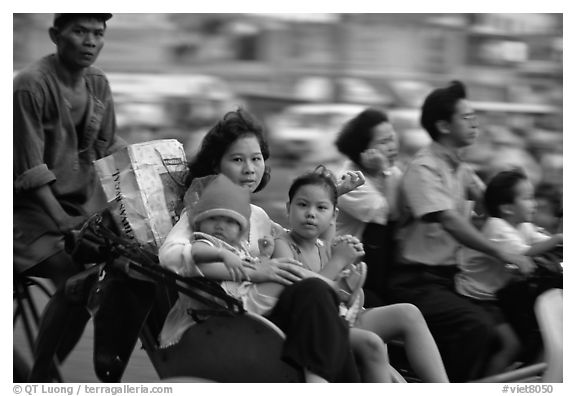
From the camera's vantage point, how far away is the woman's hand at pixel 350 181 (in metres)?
4.12

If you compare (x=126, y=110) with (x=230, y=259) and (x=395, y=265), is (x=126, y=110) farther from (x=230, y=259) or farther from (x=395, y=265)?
(x=230, y=259)

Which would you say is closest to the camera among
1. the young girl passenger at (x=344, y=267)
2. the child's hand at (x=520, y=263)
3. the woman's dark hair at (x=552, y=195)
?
the young girl passenger at (x=344, y=267)

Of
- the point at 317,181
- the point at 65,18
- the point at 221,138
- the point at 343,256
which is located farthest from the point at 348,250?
the point at 65,18

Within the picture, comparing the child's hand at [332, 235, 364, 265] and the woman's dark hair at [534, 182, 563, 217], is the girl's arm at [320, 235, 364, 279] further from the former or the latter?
the woman's dark hair at [534, 182, 563, 217]

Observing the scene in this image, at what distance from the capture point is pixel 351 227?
4.34 m

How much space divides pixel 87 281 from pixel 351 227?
112 cm

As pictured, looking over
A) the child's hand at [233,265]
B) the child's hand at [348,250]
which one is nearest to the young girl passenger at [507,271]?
the child's hand at [348,250]

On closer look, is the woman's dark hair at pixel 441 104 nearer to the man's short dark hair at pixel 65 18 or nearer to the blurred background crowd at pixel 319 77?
the blurred background crowd at pixel 319 77

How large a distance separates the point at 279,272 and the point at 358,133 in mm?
978

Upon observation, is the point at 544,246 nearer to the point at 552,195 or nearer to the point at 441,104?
the point at 441,104

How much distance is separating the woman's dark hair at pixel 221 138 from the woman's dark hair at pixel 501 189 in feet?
3.32

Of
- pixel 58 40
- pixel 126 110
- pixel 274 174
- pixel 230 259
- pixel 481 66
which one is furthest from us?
pixel 274 174

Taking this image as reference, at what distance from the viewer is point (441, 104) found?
428cm
